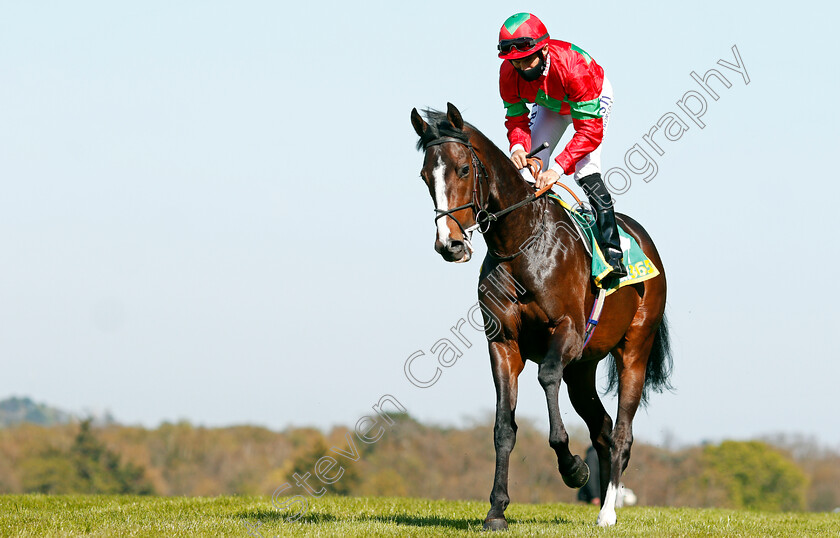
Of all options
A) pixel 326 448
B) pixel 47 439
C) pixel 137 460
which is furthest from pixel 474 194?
pixel 47 439

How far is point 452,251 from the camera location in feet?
19.3

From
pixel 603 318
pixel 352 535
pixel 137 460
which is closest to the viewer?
pixel 352 535

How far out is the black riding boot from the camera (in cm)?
737

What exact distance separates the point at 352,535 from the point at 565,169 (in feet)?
10.0

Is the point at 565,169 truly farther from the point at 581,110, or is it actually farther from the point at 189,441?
the point at 189,441

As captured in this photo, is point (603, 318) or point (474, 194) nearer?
point (474, 194)

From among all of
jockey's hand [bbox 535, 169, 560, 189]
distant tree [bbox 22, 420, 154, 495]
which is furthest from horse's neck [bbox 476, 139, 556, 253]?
distant tree [bbox 22, 420, 154, 495]

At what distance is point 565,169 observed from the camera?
7.09 metres

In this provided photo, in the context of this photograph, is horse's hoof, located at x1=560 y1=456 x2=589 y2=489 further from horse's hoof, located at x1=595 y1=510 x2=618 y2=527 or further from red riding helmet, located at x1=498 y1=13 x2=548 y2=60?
red riding helmet, located at x1=498 y1=13 x2=548 y2=60

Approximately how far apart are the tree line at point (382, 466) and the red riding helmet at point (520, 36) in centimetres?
5043

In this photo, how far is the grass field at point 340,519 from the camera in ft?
20.9

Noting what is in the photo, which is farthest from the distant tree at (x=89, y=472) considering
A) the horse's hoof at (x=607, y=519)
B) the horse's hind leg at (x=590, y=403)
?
the horse's hoof at (x=607, y=519)

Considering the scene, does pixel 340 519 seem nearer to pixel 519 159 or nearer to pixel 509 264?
pixel 509 264

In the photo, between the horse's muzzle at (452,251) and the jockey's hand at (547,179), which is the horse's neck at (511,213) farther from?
the horse's muzzle at (452,251)
